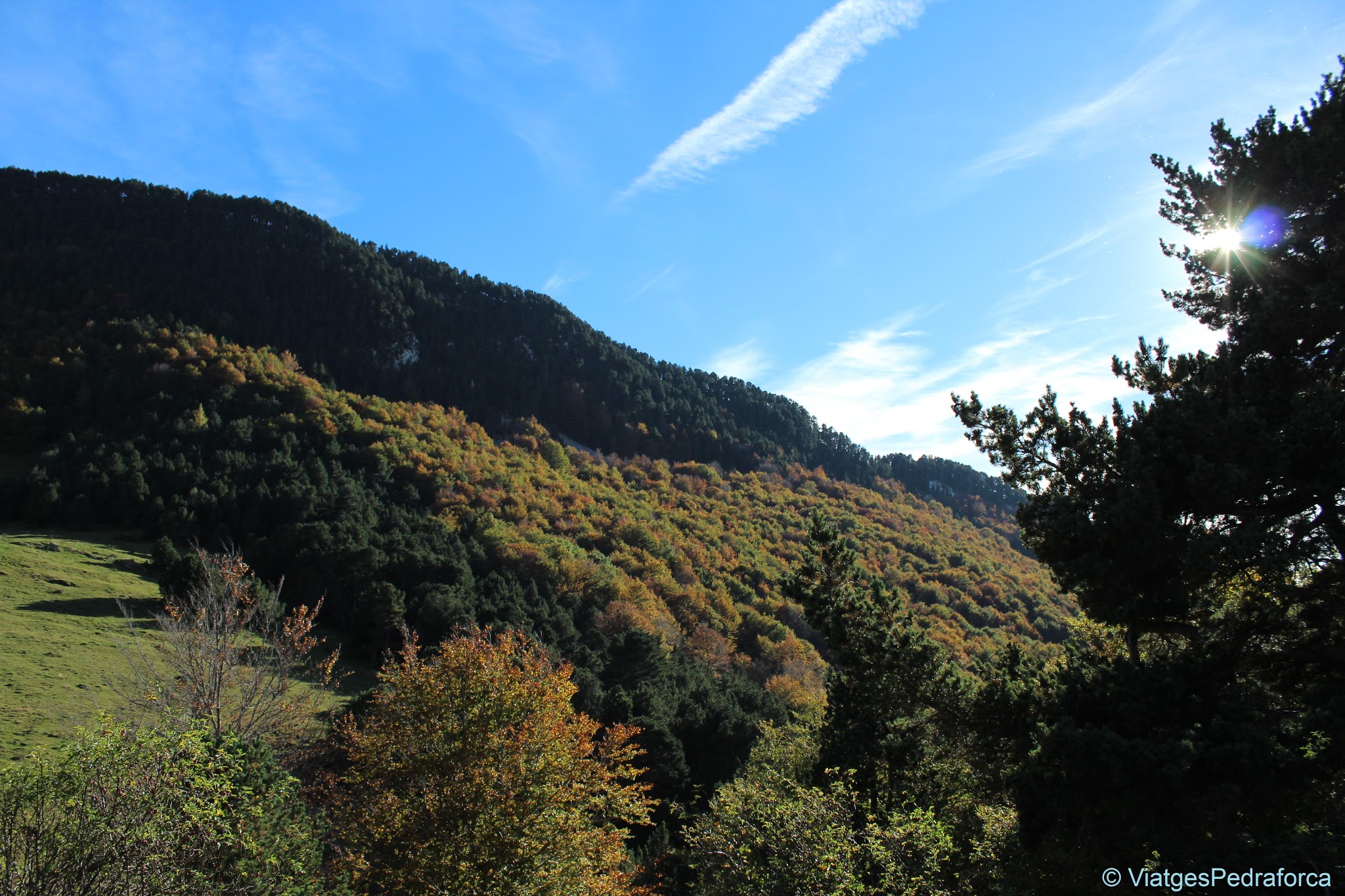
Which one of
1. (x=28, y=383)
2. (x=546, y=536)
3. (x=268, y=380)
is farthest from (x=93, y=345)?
(x=546, y=536)

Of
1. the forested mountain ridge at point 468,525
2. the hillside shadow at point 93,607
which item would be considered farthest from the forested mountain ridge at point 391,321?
the hillside shadow at point 93,607

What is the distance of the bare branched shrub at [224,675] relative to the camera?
19656 mm

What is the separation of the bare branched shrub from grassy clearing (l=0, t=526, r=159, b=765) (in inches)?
55.0

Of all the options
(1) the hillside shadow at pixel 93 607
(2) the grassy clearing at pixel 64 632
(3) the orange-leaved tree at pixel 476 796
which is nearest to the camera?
(3) the orange-leaved tree at pixel 476 796

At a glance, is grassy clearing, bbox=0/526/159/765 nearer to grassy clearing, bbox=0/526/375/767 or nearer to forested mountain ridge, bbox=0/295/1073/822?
grassy clearing, bbox=0/526/375/767

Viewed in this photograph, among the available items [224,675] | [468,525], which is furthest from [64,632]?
[468,525]

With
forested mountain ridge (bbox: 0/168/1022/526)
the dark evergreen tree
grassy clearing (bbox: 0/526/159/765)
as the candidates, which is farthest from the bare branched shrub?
forested mountain ridge (bbox: 0/168/1022/526)

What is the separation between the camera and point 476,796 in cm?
1552

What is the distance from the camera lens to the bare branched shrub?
19.7 metres

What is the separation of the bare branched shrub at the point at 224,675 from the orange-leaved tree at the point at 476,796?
12.6ft

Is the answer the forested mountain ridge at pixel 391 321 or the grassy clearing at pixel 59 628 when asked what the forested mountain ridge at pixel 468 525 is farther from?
the forested mountain ridge at pixel 391 321

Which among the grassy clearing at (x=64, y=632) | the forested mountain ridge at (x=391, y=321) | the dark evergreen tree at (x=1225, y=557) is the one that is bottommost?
the grassy clearing at (x=64, y=632)

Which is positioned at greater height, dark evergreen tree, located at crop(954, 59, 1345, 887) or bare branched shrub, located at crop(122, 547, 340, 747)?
dark evergreen tree, located at crop(954, 59, 1345, 887)

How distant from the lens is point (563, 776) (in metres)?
17.0
